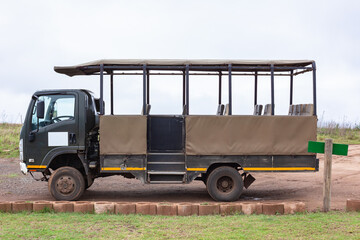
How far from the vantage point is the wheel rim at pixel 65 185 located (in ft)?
34.7

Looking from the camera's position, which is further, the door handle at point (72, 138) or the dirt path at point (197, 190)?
the dirt path at point (197, 190)

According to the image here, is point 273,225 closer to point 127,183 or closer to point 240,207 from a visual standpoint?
point 240,207

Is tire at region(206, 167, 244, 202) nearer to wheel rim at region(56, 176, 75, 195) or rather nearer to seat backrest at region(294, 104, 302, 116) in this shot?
seat backrest at region(294, 104, 302, 116)

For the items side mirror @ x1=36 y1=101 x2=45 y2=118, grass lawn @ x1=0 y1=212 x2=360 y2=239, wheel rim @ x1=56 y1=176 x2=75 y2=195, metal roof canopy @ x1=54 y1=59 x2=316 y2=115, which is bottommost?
grass lawn @ x1=0 y1=212 x2=360 y2=239

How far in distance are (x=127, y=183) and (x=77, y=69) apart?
524 centimetres

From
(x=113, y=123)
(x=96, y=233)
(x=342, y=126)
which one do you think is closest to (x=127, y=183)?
(x=113, y=123)

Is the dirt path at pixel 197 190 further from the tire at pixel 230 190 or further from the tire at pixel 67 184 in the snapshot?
the tire at pixel 67 184

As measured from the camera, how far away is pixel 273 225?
7.88 meters

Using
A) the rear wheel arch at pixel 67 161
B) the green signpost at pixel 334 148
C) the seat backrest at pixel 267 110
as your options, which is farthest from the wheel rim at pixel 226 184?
the rear wheel arch at pixel 67 161

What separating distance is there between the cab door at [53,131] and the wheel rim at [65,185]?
587 mm

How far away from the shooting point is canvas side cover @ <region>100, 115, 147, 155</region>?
10.5m

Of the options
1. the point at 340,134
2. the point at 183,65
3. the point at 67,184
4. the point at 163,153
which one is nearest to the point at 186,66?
the point at 183,65

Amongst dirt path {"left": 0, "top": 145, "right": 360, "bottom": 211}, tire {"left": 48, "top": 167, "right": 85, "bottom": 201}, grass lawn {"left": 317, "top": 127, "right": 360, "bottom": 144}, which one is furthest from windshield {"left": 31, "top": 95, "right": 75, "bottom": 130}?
grass lawn {"left": 317, "top": 127, "right": 360, "bottom": 144}

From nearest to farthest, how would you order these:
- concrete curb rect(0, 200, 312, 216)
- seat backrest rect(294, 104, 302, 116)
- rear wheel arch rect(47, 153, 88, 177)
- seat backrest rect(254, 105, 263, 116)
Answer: concrete curb rect(0, 200, 312, 216), rear wheel arch rect(47, 153, 88, 177), seat backrest rect(294, 104, 302, 116), seat backrest rect(254, 105, 263, 116)
